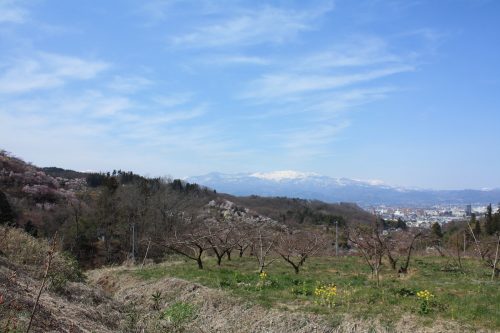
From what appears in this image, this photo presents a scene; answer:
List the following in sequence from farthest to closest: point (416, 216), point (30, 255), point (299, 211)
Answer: point (299, 211) → point (416, 216) → point (30, 255)

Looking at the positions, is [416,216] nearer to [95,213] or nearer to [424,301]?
[95,213]

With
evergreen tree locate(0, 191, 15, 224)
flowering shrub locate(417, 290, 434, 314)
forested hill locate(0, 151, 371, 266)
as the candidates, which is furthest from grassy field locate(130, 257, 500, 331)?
evergreen tree locate(0, 191, 15, 224)

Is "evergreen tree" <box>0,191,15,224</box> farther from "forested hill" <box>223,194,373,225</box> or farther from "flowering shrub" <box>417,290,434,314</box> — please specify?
"forested hill" <box>223,194,373,225</box>

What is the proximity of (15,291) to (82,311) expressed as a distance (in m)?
1.54

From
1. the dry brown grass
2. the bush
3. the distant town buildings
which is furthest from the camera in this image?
the distant town buildings

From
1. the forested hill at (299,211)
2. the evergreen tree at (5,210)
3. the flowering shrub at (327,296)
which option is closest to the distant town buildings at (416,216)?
the forested hill at (299,211)

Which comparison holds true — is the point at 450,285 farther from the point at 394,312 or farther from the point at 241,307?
the point at 241,307

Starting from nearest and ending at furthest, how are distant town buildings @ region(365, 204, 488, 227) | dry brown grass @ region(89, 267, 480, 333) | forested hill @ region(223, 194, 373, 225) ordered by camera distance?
dry brown grass @ region(89, 267, 480, 333) → distant town buildings @ region(365, 204, 488, 227) → forested hill @ region(223, 194, 373, 225)

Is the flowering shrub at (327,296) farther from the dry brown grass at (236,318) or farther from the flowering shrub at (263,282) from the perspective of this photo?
the flowering shrub at (263,282)

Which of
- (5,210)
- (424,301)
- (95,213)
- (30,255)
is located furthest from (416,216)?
(30,255)

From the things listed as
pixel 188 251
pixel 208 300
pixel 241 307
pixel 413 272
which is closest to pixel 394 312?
pixel 241 307

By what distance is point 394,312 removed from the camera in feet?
36.4

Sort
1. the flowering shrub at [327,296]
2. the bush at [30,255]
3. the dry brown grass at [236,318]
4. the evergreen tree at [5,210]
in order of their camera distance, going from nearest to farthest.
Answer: the dry brown grass at [236,318]
the flowering shrub at [327,296]
the bush at [30,255]
the evergreen tree at [5,210]

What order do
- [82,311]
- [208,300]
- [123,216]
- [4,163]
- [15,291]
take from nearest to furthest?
[15,291], [82,311], [208,300], [123,216], [4,163]
